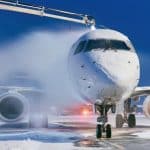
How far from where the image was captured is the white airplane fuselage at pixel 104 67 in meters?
15.7

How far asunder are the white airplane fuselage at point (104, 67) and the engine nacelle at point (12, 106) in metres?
3.95

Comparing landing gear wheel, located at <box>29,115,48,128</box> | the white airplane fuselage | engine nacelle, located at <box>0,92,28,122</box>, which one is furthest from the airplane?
landing gear wheel, located at <box>29,115,48,128</box>

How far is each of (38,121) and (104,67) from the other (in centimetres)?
1011

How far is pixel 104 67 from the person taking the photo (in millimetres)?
15773

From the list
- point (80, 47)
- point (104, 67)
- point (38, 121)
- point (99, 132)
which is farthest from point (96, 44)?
point (38, 121)

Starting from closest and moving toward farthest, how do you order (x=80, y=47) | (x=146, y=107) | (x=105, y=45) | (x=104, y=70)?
(x=104, y=70) → (x=105, y=45) → (x=80, y=47) → (x=146, y=107)

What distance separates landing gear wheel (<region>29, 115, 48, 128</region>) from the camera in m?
24.6

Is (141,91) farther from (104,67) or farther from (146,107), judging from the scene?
(104,67)

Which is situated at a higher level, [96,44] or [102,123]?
[96,44]

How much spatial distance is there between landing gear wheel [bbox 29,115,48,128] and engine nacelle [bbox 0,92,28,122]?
10.3ft

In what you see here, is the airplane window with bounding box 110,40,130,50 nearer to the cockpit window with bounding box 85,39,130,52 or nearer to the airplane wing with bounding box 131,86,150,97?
the cockpit window with bounding box 85,39,130,52

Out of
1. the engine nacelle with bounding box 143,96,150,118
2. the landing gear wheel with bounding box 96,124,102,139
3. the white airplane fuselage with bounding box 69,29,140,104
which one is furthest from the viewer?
the engine nacelle with bounding box 143,96,150,118

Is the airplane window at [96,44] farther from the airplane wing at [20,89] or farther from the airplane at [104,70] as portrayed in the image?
the airplane wing at [20,89]

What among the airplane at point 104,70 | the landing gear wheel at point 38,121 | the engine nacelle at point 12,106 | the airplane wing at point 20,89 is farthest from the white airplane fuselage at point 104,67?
the landing gear wheel at point 38,121
